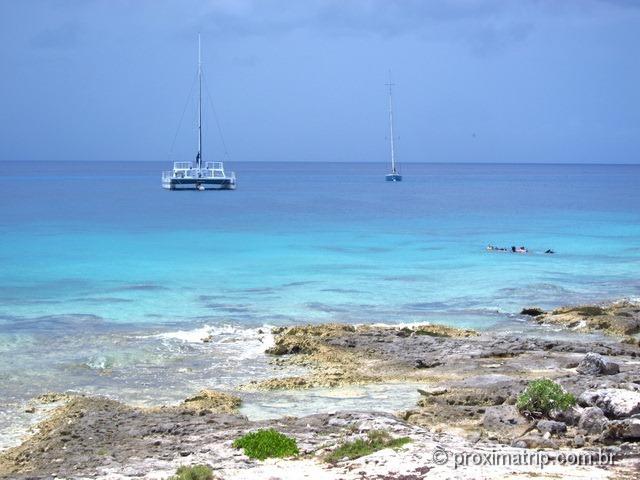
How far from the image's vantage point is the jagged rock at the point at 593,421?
13.5 m

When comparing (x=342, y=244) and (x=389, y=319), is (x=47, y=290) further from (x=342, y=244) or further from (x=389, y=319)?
(x=342, y=244)

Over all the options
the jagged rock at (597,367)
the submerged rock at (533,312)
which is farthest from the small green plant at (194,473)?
the submerged rock at (533,312)

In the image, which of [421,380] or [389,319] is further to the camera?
[389,319]

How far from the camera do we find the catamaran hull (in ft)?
350

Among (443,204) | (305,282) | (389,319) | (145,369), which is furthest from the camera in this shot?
(443,204)

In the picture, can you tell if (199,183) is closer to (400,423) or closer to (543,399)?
(543,399)

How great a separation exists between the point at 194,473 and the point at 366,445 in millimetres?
2626

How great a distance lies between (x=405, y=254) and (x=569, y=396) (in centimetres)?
3144

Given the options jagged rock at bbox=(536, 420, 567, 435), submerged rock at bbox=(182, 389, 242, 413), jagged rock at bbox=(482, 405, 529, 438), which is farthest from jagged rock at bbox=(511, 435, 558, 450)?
submerged rock at bbox=(182, 389, 242, 413)

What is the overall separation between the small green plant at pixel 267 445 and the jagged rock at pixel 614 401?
208 inches

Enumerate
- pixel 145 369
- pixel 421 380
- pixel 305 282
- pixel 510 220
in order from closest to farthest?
pixel 421 380 < pixel 145 369 < pixel 305 282 < pixel 510 220

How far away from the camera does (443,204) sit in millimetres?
94625

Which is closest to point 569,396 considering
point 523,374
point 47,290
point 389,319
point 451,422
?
point 451,422

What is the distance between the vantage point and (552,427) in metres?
13.7
